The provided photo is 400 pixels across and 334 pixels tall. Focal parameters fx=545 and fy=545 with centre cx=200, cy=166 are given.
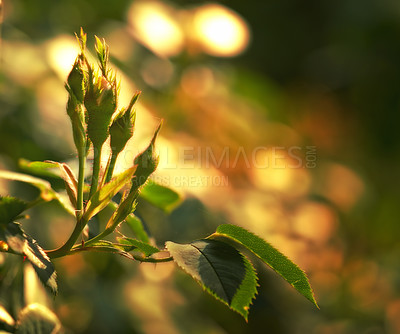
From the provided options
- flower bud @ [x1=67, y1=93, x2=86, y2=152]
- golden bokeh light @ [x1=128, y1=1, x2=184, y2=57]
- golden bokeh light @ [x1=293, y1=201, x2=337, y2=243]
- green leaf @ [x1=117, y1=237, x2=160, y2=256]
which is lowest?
golden bokeh light @ [x1=293, y1=201, x2=337, y2=243]

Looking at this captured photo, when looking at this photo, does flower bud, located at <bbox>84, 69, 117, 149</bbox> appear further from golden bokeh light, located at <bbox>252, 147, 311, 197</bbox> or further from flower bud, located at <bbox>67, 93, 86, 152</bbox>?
golden bokeh light, located at <bbox>252, 147, 311, 197</bbox>

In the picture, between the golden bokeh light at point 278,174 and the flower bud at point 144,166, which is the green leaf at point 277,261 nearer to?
the flower bud at point 144,166

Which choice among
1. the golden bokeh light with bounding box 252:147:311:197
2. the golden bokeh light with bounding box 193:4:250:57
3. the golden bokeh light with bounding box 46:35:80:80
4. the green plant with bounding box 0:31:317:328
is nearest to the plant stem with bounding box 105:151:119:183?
the green plant with bounding box 0:31:317:328

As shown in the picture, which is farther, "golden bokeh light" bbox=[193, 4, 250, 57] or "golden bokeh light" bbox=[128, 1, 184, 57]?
"golden bokeh light" bbox=[193, 4, 250, 57]

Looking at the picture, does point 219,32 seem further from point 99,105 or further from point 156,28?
point 99,105

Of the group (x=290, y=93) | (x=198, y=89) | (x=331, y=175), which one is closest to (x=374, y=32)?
(x=290, y=93)

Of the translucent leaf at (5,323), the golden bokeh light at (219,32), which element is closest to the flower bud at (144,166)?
the translucent leaf at (5,323)
